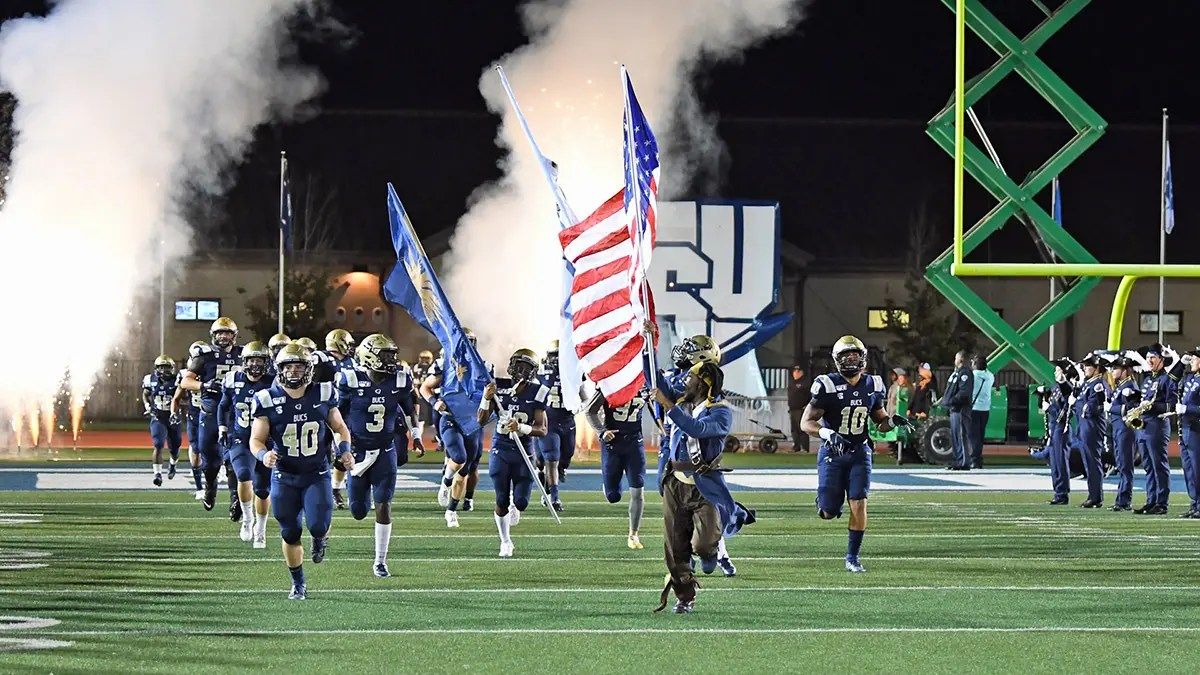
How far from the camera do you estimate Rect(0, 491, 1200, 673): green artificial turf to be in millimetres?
8719

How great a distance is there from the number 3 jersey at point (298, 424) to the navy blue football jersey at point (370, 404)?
158 cm

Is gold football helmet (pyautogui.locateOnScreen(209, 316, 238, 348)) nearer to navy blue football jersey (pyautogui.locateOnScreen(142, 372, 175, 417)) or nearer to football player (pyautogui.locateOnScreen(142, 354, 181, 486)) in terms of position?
football player (pyautogui.locateOnScreen(142, 354, 181, 486))

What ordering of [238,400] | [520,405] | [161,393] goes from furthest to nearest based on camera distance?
[161,393] < [238,400] < [520,405]

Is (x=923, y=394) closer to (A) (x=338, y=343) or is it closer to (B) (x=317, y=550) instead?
(A) (x=338, y=343)

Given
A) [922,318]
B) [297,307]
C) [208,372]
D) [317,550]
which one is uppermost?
[297,307]

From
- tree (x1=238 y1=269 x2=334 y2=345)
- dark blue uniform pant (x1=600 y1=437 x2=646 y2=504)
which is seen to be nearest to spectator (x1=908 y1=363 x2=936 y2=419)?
dark blue uniform pant (x1=600 y1=437 x2=646 y2=504)

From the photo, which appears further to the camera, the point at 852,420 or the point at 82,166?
the point at 82,166

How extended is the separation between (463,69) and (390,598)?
43509 mm

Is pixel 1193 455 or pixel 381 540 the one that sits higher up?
pixel 1193 455

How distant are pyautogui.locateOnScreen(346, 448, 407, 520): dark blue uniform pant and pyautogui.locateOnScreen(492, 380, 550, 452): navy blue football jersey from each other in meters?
1.53

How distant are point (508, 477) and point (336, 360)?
2680mm

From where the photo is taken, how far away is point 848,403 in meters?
12.4

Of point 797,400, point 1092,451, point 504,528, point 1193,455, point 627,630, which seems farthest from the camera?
point 797,400

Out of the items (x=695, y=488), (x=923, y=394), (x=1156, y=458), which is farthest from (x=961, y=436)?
(x=695, y=488)
